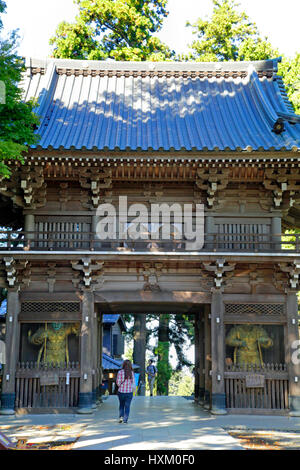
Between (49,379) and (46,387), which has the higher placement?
(49,379)

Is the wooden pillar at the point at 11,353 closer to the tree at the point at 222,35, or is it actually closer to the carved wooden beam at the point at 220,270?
the carved wooden beam at the point at 220,270

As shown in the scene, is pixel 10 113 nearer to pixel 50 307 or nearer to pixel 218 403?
pixel 50 307

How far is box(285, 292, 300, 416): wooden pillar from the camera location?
1416 centimetres

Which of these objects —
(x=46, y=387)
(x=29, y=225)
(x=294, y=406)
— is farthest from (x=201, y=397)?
(x=29, y=225)

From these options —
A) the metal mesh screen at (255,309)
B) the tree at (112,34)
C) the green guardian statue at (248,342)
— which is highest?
the tree at (112,34)

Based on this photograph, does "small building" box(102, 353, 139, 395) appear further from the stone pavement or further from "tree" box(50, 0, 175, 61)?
"tree" box(50, 0, 175, 61)

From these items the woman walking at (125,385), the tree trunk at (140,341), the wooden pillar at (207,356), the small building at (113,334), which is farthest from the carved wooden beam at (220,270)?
the small building at (113,334)

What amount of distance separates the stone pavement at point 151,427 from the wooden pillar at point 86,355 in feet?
1.30

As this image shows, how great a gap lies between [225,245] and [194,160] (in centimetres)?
295

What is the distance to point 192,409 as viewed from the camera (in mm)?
15797

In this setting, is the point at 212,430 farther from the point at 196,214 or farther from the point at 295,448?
the point at 196,214

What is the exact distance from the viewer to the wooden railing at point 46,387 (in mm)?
14203

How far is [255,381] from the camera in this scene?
1431cm

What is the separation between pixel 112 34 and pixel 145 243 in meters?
21.2
